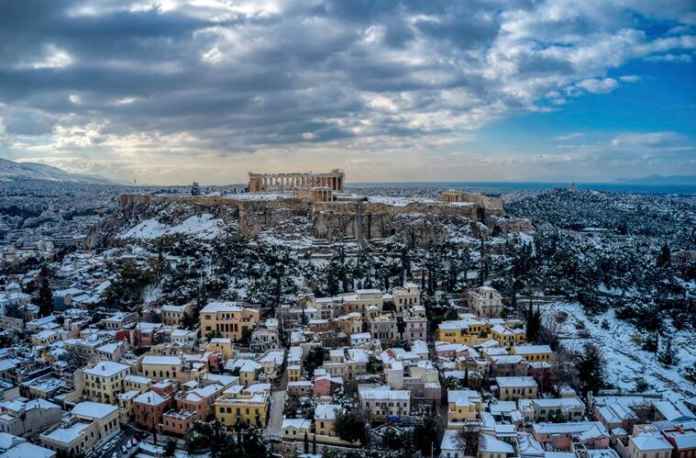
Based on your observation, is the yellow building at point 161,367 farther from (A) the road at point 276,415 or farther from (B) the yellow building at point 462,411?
(B) the yellow building at point 462,411

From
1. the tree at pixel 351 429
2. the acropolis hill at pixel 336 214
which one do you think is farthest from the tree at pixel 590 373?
the acropolis hill at pixel 336 214

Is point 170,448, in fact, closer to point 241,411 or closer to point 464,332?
point 241,411

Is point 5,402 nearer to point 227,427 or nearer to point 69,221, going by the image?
point 227,427

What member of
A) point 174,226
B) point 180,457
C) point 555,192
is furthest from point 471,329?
point 555,192

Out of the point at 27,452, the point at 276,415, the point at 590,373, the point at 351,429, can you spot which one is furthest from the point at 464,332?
the point at 27,452

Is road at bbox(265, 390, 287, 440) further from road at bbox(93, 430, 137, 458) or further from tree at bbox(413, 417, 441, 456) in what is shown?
tree at bbox(413, 417, 441, 456)

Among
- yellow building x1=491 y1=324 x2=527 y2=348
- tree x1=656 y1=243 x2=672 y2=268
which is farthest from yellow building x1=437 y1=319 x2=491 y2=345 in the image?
tree x1=656 y1=243 x2=672 y2=268
